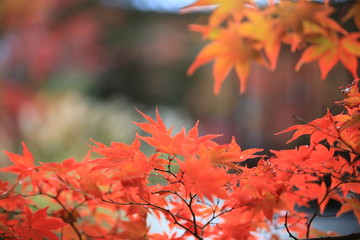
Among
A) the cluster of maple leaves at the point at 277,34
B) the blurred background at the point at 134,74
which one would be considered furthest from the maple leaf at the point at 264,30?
the blurred background at the point at 134,74

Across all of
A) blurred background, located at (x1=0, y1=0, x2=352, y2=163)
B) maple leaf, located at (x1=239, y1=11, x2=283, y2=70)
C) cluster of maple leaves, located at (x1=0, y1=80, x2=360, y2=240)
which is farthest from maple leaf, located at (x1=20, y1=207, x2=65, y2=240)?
blurred background, located at (x1=0, y1=0, x2=352, y2=163)

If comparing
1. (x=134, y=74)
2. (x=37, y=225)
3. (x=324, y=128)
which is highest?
(x=324, y=128)

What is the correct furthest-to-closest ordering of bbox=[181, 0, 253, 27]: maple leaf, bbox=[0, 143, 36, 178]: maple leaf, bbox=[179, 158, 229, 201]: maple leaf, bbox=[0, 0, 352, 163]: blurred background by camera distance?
bbox=[0, 0, 352, 163]: blurred background → bbox=[181, 0, 253, 27]: maple leaf → bbox=[0, 143, 36, 178]: maple leaf → bbox=[179, 158, 229, 201]: maple leaf

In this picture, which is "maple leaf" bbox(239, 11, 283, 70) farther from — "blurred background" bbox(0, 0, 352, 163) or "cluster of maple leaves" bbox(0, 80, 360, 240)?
"blurred background" bbox(0, 0, 352, 163)

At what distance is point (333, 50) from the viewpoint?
644 millimetres

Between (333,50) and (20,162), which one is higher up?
(333,50)

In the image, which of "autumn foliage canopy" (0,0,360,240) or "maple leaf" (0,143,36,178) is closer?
"autumn foliage canopy" (0,0,360,240)

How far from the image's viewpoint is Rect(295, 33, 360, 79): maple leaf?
2.05 ft

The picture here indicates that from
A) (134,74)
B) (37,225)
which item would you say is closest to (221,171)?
(37,225)

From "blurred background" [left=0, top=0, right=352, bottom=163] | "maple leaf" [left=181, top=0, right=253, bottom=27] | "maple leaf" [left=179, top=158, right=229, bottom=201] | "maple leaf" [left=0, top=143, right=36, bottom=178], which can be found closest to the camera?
"maple leaf" [left=179, top=158, right=229, bottom=201]

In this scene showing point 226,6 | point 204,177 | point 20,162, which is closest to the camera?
point 204,177

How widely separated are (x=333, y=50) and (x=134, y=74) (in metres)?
4.04

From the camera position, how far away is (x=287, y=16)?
0.64 meters

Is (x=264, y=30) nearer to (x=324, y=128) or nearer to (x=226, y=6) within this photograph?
(x=226, y=6)
